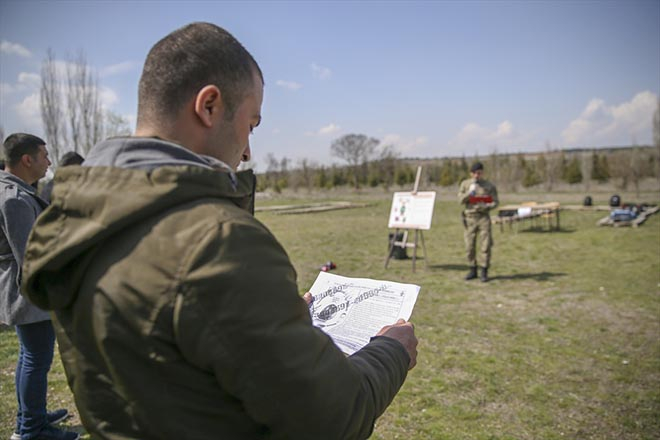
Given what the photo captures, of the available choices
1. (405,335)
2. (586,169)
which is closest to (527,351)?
(405,335)

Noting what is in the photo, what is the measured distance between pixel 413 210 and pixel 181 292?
10.0 meters

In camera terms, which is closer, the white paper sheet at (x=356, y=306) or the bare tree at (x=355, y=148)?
the white paper sheet at (x=356, y=306)

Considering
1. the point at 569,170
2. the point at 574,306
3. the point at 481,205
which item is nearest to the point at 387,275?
the point at 481,205

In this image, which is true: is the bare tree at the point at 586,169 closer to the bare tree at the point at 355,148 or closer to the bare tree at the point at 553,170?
the bare tree at the point at 553,170

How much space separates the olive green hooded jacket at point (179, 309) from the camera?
88 cm

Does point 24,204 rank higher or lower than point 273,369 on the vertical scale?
higher

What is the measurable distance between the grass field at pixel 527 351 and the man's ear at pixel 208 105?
3.44 meters

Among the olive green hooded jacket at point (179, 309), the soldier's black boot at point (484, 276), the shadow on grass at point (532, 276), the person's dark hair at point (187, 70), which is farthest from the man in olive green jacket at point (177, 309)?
the shadow on grass at point (532, 276)

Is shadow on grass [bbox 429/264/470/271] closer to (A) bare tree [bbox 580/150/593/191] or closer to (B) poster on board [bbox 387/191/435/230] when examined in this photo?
(B) poster on board [bbox 387/191/435/230]

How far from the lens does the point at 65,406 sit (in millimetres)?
4211

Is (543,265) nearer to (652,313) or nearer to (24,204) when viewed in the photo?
(652,313)

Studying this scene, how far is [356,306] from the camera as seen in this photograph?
171cm

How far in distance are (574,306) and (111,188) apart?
796 centimetres

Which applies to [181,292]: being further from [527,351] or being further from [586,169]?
[586,169]
